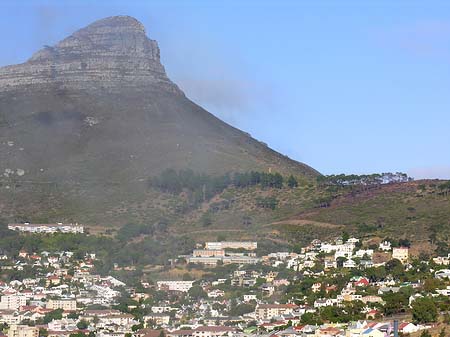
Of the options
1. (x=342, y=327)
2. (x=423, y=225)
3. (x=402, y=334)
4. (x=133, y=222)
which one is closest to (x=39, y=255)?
(x=133, y=222)

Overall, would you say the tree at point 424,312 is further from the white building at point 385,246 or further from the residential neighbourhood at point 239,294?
the white building at point 385,246

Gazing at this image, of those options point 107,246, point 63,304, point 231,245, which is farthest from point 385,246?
point 63,304

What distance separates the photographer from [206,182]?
5172 inches

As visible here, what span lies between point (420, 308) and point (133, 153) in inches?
2637

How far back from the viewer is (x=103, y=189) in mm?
136250

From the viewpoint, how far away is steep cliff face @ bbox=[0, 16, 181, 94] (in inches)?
6575

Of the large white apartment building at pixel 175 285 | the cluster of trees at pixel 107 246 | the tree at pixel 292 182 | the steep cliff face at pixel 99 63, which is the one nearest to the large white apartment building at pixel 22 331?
the large white apartment building at pixel 175 285

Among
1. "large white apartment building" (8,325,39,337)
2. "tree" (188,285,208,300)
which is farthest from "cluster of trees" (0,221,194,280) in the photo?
"large white apartment building" (8,325,39,337)

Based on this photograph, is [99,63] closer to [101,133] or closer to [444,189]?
[101,133]

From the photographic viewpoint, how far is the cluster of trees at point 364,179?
13588cm

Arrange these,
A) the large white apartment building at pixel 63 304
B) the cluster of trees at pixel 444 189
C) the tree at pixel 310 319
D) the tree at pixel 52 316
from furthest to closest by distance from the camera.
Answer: the cluster of trees at pixel 444 189 → the large white apartment building at pixel 63 304 → the tree at pixel 52 316 → the tree at pixel 310 319

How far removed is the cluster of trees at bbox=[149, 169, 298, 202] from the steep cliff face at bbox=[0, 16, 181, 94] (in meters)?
33.7

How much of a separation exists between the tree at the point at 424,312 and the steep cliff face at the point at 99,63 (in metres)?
86.4

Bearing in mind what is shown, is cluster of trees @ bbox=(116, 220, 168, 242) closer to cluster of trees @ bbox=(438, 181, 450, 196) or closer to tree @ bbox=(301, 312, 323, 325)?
cluster of trees @ bbox=(438, 181, 450, 196)
